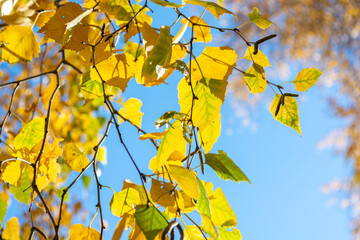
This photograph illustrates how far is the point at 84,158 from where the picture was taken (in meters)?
0.64

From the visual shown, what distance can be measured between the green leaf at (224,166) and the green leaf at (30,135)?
0.32 metres

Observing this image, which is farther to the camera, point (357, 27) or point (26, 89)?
point (357, 27)

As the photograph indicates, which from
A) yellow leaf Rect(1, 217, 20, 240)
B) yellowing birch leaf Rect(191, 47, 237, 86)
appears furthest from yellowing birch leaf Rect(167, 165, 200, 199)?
yellow leaf Rect(1, 217, 20, 240)

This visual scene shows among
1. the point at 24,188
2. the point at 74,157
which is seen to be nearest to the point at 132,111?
the point at 74,157

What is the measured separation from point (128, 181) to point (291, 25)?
17.3ft

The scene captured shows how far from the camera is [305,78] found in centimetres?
54

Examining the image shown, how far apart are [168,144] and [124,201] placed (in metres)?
0.14

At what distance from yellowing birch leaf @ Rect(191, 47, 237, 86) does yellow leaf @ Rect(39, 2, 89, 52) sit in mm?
163

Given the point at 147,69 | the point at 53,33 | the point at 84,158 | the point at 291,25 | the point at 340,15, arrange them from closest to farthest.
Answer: the point at 147,69 → the point at 53,33 → the point at 84,158 → the point at 340,15 → the point at 291,25

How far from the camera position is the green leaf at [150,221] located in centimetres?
43

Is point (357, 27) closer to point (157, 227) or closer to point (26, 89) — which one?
point (26, 89)

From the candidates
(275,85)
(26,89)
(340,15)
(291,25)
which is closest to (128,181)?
(275,85)

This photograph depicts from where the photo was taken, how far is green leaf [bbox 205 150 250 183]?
1.52ft

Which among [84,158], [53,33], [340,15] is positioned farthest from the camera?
[340,15]
